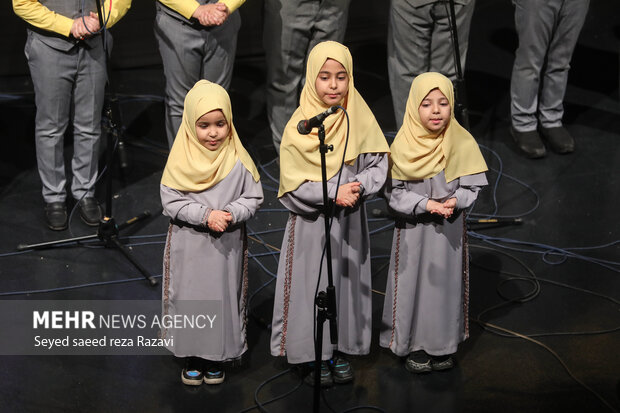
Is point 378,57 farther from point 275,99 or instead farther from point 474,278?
point 474,278

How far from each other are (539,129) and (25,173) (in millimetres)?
3347

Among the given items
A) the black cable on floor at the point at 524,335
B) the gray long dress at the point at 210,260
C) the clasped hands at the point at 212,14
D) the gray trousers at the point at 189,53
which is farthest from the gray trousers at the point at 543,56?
the gray long dress at the point at 210,260

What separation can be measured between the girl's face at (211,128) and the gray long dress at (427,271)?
0.79 metres

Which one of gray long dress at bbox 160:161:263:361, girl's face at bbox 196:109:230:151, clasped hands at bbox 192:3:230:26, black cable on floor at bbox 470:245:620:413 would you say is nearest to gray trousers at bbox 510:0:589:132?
black cable on floor at bbox 470:245:620:413

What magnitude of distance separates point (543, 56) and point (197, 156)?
9.71ft

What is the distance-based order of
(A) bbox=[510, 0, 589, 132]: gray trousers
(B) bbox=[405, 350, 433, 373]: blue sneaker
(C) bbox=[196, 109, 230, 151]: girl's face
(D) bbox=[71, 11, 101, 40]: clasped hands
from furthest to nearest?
(A) bbox=[510, 0, 589, 132]: gray trousers
(D) bbox=[71, 11, 101, 40]: clasped hands
(B) bbox=[405, 350, 433, 373]: blue sneaker
(C) bbox=[196, 109, 230, 151]: girl's face

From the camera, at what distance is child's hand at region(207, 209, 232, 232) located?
3.95m

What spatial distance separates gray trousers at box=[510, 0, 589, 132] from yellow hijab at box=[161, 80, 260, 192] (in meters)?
2.72

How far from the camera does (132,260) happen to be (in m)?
5.08

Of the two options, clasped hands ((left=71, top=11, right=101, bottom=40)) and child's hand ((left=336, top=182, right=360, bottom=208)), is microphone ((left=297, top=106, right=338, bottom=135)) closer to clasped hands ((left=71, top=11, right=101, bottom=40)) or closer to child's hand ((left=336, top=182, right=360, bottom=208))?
child's hand ((left=336, top=182, right=360, bottom=208))

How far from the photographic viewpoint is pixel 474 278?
16.7 ft

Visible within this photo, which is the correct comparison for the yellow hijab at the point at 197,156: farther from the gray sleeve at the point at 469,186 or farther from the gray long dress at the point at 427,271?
the gray sleeve at the point at 469,186

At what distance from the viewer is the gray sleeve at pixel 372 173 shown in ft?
13.4

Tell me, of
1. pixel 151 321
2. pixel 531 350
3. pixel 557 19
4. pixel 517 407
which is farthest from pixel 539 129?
pixel 151 321
